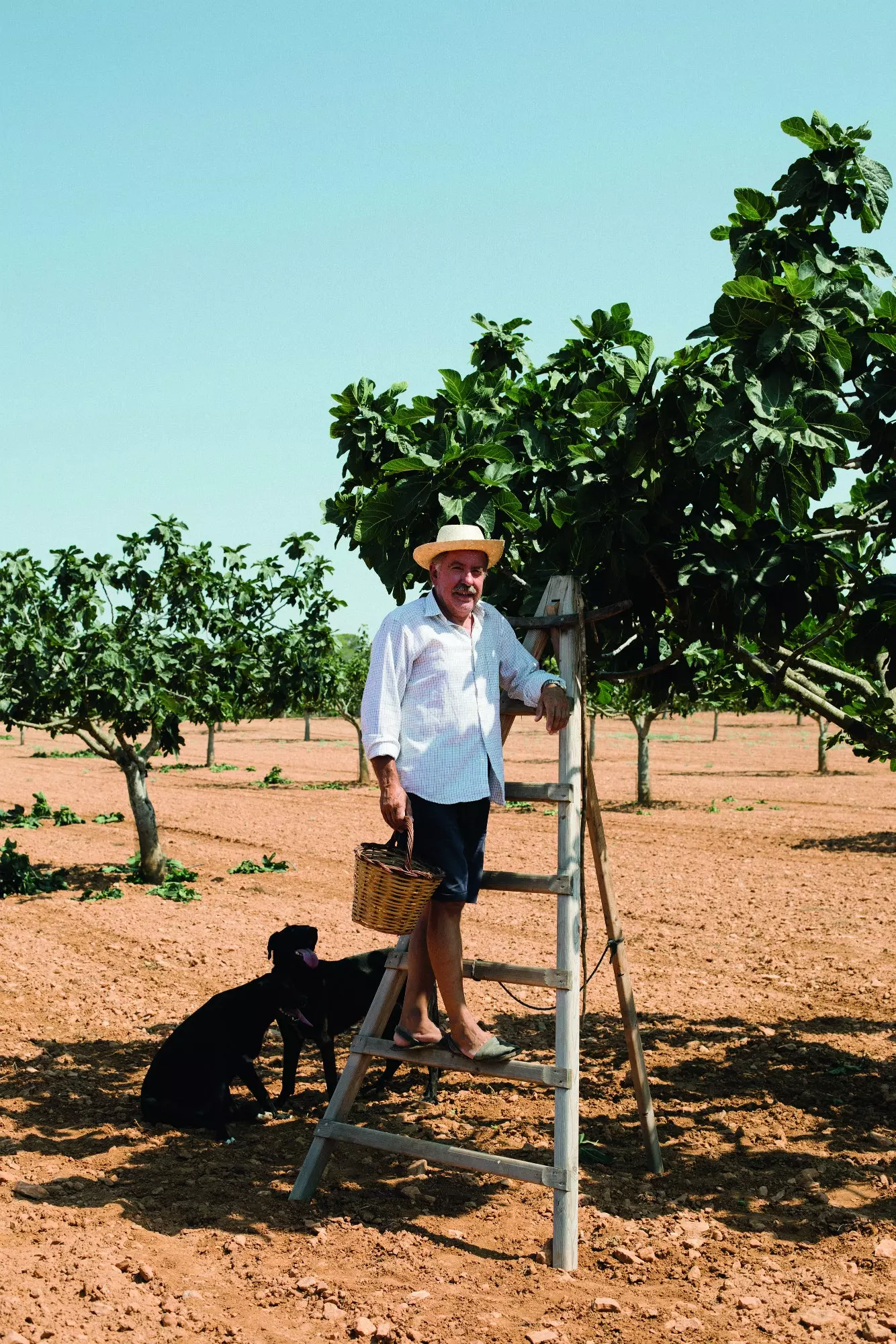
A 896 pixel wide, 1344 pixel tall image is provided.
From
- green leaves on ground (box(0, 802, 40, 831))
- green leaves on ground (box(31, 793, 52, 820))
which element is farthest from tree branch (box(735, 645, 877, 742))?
green leaves on ground (box(31, 793, 52, 820))

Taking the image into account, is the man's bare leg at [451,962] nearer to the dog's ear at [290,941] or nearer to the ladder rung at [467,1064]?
the ladder rung at [467,1064]

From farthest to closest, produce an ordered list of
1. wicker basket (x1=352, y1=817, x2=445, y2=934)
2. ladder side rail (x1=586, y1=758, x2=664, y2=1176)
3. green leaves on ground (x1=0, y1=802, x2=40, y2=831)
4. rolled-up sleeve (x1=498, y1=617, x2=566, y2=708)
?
green leaves on ground (x1=0, y1=802, x2=40, y2=831) → ladder side rail (x1=586, y1=758, x2=664, y2=1176) → rolled-up sleeve (x1=498, y1=617, x2=566, y2=708) → wicker basket (x1=352, y1=817, x2=445, y2=934)

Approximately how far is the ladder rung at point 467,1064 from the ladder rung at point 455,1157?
31cm

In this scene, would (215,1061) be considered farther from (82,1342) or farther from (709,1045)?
(709,1045)

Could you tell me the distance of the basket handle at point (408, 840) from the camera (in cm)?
421

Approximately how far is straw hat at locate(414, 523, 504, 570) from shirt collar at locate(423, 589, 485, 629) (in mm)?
183

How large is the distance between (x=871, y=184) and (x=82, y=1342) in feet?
18.1

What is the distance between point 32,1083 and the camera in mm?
6523

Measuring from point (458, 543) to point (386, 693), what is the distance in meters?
0.69

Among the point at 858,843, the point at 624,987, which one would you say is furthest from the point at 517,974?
the point at 858,843

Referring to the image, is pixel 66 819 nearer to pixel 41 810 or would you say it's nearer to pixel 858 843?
Result: pixel 41 810

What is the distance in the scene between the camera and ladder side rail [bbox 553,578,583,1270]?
13.8 feet

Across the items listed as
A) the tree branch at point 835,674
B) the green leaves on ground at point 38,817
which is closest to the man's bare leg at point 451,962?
the tree branch at point 835,674

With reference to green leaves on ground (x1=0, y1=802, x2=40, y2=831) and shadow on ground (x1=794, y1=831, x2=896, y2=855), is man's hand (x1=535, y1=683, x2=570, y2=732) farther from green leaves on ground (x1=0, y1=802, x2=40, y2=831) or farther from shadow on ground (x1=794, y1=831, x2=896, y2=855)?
green leaves on ground (x1=0, y1=802, x2=40, y2=831)
